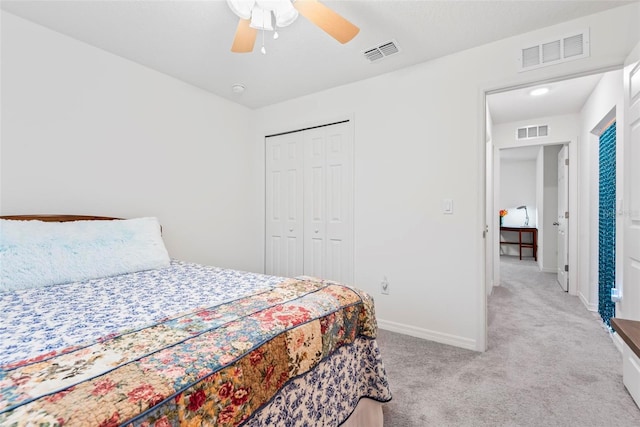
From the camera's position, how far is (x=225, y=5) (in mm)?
1906

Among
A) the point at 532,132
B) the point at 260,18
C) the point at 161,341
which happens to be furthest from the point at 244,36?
the point at 532,132

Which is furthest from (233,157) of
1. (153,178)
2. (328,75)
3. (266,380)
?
(266,380)

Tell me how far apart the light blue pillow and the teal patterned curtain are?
370 centimetres

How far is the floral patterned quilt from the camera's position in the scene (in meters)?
0.66

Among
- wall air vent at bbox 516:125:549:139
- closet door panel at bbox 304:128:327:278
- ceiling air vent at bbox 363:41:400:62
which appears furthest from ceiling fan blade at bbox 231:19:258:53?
wall air vent at bbox 516:125:549:139

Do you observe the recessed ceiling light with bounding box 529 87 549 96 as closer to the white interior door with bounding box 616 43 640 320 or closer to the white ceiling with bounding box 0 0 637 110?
the white ceiling with bounding box 0 0 637 110

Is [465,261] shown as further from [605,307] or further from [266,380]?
[266,380]

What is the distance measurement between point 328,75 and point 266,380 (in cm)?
265

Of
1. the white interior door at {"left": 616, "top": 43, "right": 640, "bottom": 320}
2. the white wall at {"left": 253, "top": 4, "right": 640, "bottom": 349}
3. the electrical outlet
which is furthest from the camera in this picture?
the electrical outlet

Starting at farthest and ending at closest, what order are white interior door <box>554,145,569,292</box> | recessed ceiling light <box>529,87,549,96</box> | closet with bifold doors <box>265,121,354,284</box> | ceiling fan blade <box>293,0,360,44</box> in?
white interior door <box>554,145,569,292</box> → recessed ceiling light <box>529,87,549,96</box> → closet with bifold doors <box>265,121,354,284</box> → ceiling fan blade <box>293,0,360,44</box>

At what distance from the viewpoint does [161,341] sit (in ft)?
3.00

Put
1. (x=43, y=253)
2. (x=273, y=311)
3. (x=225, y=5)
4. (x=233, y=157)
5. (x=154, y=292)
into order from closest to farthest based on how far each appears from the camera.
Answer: (x=273, y=311) < (x=154, y=292) < (x=43, y=253) < (x=225, y=5) < (x=233, y=157)

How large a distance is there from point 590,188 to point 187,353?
421cm

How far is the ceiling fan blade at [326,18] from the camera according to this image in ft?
5.17
